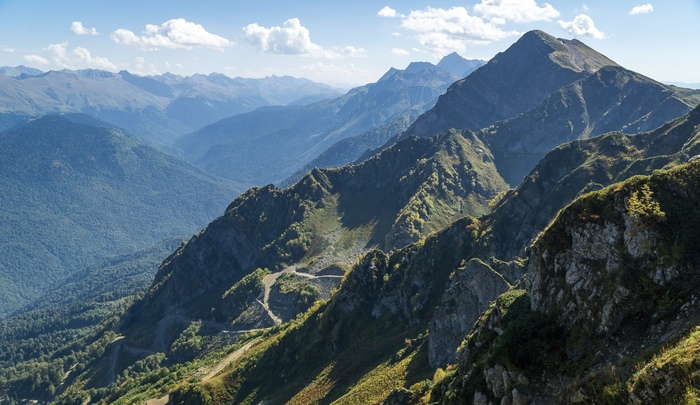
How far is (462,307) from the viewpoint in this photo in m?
66.0

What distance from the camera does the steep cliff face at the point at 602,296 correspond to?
82.3 feet

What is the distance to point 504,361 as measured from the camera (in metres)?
30.0

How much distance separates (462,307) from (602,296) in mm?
38781

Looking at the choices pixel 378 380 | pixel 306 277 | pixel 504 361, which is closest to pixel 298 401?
pixel 378 380

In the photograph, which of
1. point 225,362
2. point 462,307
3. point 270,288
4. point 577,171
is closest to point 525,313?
point 462,307

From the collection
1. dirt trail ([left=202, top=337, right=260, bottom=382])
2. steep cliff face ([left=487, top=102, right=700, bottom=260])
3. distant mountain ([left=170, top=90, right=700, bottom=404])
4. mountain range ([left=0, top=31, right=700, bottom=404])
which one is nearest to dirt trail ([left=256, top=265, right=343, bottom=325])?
mountain range ([left=0, top=31, right=700, bottom=404])

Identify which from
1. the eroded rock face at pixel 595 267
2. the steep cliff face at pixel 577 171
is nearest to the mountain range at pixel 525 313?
the eroded rock face at pixel 595 267

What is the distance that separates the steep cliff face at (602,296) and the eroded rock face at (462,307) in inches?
1114

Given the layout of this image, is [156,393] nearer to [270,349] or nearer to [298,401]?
[270,349]

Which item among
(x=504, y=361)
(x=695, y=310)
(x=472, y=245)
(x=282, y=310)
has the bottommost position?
(x=282, y=310)

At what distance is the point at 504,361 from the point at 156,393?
110265 mm

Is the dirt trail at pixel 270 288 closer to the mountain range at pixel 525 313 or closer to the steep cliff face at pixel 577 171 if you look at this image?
the mountain range at pixel 525 313

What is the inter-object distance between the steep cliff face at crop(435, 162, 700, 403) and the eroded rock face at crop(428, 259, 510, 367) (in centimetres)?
2828

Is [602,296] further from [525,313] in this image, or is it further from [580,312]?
[525,313]
